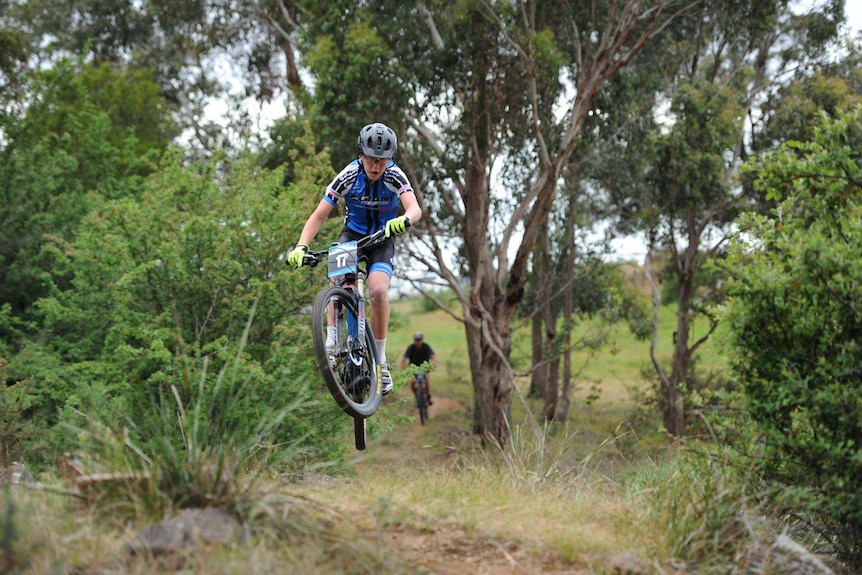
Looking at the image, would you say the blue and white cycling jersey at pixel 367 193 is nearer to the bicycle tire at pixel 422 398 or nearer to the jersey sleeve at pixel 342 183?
the jersey sleeve at pixel 342 183

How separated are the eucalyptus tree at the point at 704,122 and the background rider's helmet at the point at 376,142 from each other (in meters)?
12.9

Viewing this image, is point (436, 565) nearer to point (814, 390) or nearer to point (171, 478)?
point (171, 478)

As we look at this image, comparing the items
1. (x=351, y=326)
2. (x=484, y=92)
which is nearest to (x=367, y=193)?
(x=351, y=326)

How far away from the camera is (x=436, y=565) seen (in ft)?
→ 15.5

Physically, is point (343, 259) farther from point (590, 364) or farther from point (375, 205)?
point (590, 364)

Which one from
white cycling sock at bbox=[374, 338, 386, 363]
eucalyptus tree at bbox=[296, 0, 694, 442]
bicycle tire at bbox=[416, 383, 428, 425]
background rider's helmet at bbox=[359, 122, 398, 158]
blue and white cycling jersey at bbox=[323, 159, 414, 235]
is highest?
eucalyptus tree at bbox=[296, 0, 694, 442]

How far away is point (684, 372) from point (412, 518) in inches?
677

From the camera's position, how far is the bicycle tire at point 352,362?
22.1ft

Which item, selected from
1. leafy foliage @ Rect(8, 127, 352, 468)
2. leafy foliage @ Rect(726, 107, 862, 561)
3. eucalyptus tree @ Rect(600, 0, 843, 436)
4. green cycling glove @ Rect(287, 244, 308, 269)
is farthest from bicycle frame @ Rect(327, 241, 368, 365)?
eucalyptus tree @ Rect(600, 0, 843, 436)

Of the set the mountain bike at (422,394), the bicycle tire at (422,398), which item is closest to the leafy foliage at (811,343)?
the mountain bike at (422,394)

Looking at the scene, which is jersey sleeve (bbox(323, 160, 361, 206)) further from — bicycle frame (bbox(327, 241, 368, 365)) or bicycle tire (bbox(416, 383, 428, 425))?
bicycle tire (bbox(416, 383, 428, 425))

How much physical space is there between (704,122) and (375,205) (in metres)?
14.2

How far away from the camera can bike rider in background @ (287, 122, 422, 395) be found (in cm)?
698

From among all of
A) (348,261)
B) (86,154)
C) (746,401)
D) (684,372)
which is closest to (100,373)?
(348,261)
